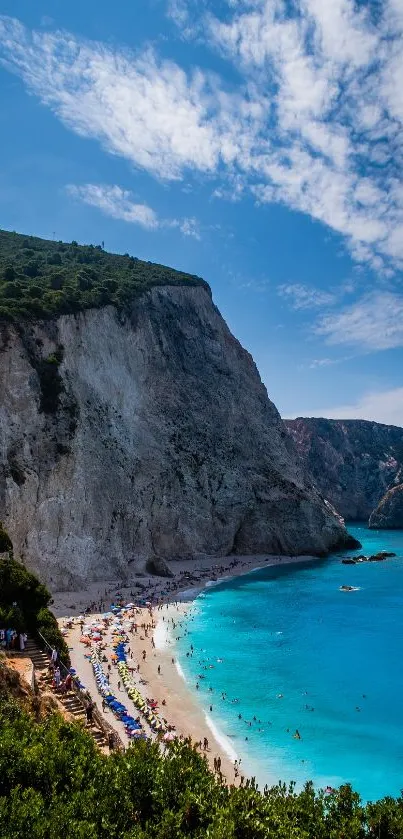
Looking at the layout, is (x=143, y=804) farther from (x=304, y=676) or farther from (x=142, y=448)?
(x=142, y=448)

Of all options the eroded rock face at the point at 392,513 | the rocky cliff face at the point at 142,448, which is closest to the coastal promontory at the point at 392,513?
the eroded rock face at the point at 392,513

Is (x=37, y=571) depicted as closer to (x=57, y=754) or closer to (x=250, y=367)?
(x=57, y=754)

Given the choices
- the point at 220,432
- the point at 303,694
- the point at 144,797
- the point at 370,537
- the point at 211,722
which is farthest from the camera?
the point at 370,537

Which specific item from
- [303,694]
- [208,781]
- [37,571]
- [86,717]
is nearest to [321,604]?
[303,694]

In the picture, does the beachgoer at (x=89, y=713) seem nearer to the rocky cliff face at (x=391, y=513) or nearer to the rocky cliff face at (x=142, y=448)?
the rocky cliff face at (x=142, y=448)

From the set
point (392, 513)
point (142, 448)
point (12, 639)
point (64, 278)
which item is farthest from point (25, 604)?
point (392, 513)
